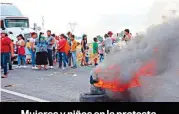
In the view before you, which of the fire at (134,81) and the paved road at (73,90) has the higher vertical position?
the fire at (134,81)

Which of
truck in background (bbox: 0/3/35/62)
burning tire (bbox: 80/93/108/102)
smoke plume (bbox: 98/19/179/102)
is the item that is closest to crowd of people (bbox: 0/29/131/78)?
truck in background (bbox: 0/3/35/62)

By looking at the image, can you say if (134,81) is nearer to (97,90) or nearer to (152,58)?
(152,58)

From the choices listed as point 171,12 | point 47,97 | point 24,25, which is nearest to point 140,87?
point 171,12

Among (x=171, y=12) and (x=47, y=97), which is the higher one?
(x=171, y=12)

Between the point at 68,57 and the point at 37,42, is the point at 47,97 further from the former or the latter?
the point at 68,57

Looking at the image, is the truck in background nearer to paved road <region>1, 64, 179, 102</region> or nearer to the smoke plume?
paved road <region>1, 64, 179, 102</region>

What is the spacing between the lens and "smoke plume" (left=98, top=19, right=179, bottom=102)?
22.2 ft

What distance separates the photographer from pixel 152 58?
6781 millimetres

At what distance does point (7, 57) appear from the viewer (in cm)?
1573

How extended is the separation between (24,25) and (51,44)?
37.5 ft

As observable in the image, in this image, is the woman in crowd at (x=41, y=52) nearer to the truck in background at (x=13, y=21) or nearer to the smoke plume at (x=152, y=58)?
the truck in background at (x=13, y=21)

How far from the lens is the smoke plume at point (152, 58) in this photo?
675 cm

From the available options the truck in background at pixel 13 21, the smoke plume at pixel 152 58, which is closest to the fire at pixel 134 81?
the smoke plume at pixel 152 58

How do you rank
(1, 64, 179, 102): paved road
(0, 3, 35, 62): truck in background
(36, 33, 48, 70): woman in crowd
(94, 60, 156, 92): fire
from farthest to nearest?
(0, 3, 35, 62): truck in background < (36, 33, 48, 70): woman in crowd < (1, 64, 179, 102): paved road < (94, 60, 156, 92): fire
